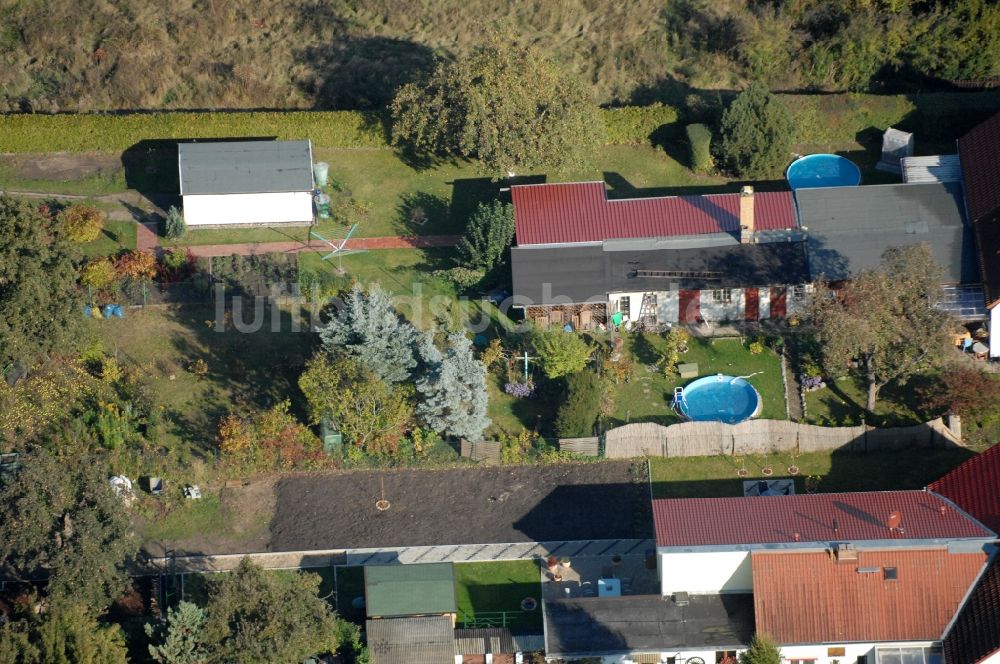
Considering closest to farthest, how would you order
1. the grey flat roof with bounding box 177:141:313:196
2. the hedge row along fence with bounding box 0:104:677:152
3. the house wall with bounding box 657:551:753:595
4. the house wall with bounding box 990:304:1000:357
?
1. the house wall with bounding box 657:551:753:595
2. the house wall with bounding box 990:304:1000:357
3. the grey flat roof with bounding box 177:141:313:196
4. the hedge row along fence with bounding box 0:104:677:152

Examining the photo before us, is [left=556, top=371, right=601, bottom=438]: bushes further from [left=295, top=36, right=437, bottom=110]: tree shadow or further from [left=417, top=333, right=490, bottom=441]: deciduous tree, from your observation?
[left=295, top=36, right=437, bottom=110]: tree shadow

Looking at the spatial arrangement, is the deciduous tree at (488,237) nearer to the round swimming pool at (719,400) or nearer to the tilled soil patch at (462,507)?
the tilled soil patch at (462,507)

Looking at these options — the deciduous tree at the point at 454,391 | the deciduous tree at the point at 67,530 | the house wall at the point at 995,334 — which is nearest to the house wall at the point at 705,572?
the deciduous tree at the point at 454,391

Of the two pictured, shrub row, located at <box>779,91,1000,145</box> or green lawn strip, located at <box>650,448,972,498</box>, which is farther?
shrub row, located at <box>779,91,1000,145</box>

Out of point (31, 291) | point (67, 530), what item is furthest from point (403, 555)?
point (31, 291)

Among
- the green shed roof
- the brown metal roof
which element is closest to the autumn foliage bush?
the green shed roof

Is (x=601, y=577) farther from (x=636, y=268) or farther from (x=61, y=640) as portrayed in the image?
(x=61, y=640)

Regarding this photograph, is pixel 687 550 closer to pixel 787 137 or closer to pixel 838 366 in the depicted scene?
pixel 838 366
